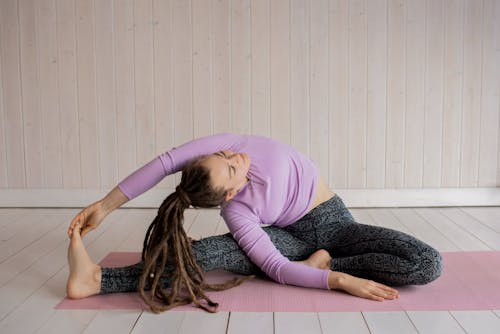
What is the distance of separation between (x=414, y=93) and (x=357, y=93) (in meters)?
0.34

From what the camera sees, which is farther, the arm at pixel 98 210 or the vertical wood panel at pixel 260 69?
the vertical wood panel at pixel 260 69

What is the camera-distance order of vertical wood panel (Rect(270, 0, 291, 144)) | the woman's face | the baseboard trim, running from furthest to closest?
the baseboard trim → vertical wood panel (Rect(270, 0, 291, 144)) → the woman's face

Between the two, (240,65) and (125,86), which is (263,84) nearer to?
(240,65)

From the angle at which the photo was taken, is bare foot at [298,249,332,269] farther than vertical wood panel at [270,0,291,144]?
No

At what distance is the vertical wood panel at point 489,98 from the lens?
13.0ft

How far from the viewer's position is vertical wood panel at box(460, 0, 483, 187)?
3971 millimetres

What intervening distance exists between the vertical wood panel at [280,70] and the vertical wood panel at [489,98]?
115cm

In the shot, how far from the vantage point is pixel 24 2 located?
4004 mm

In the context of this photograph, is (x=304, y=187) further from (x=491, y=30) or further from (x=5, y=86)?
(x=5, y=86)

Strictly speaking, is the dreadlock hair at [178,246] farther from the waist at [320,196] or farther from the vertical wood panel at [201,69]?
the vertical wood panel at [201,69]

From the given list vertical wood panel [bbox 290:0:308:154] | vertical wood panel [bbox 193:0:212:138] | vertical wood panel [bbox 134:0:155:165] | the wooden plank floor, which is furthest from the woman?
vertical wood panel [bbox 134:0:155:165]

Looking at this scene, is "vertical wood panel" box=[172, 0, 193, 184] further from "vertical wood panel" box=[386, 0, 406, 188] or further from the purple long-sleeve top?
the purple long-sleeve top

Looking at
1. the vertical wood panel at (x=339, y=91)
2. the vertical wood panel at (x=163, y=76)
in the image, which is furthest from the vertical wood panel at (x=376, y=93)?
the vertical wood panel at (x=163, y=76)

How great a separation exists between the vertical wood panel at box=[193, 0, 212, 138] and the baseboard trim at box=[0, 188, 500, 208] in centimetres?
46
